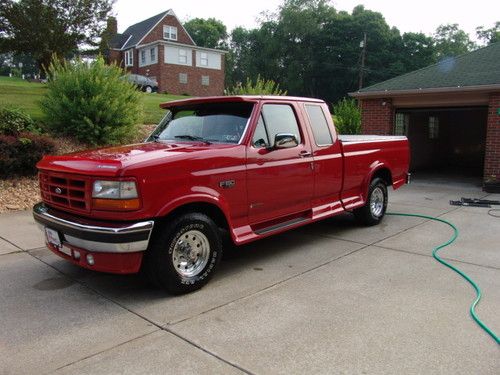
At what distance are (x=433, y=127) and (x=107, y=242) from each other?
16302 mm

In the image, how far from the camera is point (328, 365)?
3252 mm

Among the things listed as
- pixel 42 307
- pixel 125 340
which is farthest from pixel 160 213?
pixel 42 307

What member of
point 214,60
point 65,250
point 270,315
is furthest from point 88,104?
point 214,60

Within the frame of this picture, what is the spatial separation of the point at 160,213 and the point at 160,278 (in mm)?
632

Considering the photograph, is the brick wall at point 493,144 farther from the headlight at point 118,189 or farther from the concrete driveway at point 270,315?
the headlight at point 118,189

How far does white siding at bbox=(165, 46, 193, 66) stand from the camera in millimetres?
45094

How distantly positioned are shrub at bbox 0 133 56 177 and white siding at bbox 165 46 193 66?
37.1 m

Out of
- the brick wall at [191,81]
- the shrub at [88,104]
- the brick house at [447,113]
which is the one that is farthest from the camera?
the brick wall at [191,81]

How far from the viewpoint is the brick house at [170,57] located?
4491 cm

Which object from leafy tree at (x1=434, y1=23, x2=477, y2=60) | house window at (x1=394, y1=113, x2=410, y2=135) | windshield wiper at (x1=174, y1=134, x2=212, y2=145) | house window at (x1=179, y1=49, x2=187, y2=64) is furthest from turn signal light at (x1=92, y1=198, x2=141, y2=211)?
leafy tree at (x1=434, y1=23, x2=477, y2=60)

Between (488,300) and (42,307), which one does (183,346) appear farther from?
(488,300)

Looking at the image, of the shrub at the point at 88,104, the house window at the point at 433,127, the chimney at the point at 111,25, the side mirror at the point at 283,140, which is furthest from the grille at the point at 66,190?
the chimney at the point at 111,25

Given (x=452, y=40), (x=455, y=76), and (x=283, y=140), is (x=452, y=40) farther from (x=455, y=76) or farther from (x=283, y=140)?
(x=283, y=140)

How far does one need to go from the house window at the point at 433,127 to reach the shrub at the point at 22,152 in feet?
44.4
